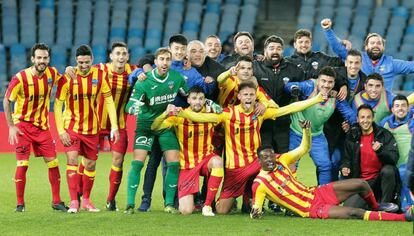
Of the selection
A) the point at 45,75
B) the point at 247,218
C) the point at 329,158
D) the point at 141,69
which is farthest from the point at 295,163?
the point at 45,75

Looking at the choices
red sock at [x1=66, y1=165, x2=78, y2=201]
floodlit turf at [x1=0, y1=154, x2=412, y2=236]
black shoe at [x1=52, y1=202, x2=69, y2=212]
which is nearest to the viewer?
floodlit turf at [x1=0, y1=154, x2=412, y2=236]

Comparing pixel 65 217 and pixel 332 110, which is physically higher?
pixel 332 110

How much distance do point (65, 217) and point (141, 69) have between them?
5.61ft

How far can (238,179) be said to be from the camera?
37.7ft

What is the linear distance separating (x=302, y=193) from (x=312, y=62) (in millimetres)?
1753

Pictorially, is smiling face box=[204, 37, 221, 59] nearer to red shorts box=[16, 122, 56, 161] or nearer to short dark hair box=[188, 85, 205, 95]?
short dark hair box=[188, 85, 205, 95]

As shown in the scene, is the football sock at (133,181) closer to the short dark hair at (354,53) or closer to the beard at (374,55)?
the short dark hair at (354,53)

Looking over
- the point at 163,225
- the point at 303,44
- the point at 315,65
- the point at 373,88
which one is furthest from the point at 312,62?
the point at 163,225

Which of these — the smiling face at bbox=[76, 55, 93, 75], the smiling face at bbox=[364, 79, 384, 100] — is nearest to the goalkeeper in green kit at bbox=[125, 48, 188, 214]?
the smiling face at bbox=[76, 55, 93, 75]

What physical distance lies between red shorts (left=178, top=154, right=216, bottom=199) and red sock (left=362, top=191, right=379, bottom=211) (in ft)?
5.30

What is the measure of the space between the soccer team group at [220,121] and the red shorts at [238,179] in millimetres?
10

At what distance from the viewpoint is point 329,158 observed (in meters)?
11.9

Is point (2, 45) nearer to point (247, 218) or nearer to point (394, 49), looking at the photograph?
point (394, 49)

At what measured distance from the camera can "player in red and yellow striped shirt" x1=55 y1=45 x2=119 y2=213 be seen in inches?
460
